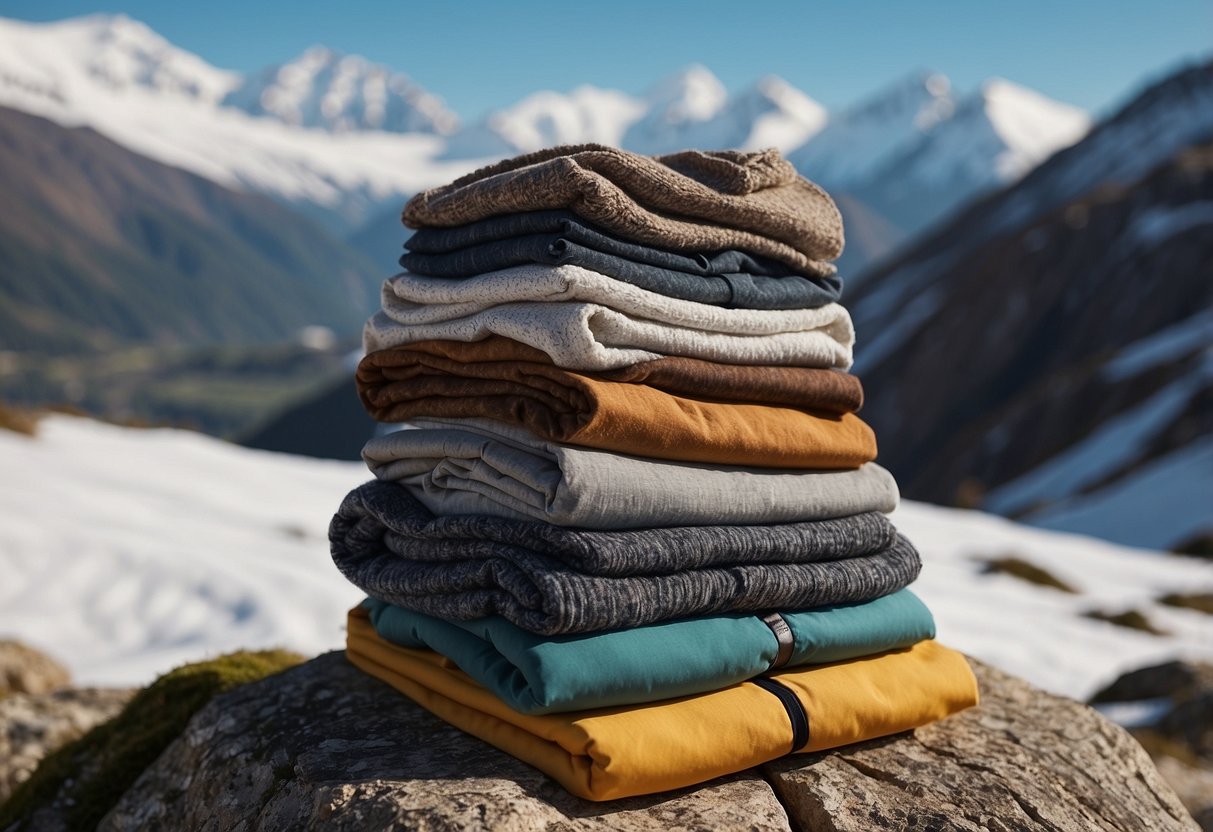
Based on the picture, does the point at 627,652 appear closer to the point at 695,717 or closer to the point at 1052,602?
the point at 695,717

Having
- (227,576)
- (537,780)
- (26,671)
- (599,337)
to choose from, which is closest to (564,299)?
(599,337)

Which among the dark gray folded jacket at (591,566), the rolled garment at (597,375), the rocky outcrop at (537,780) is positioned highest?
the rolled garment at (597,375)

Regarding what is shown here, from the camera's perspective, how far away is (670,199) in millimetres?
4047

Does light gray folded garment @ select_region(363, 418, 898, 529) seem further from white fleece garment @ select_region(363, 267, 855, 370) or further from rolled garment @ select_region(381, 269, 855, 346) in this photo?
rolled garment @ select_region(381, 269, 855, 346)

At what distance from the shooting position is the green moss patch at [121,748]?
464 cm

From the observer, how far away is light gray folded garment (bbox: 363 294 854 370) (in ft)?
11.9

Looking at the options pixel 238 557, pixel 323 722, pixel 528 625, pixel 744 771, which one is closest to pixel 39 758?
pixel 323 722

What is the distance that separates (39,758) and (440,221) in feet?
11.7

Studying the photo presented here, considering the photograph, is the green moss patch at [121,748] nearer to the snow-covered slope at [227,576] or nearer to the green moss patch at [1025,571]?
the snow-covered slope at [227,576]

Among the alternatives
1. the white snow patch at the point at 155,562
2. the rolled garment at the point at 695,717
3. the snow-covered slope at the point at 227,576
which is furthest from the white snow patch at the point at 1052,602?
the rolled garment at the point at 695,717

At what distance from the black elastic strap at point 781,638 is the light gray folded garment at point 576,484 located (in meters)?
0.40

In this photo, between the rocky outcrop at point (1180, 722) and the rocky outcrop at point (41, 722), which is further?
the rocky outcrop at point (1180, 722)

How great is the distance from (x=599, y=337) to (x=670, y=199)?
2.28 ft

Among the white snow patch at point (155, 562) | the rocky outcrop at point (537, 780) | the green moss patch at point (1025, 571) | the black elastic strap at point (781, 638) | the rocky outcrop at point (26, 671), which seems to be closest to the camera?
the rocky outcrop at point (537, 780)
